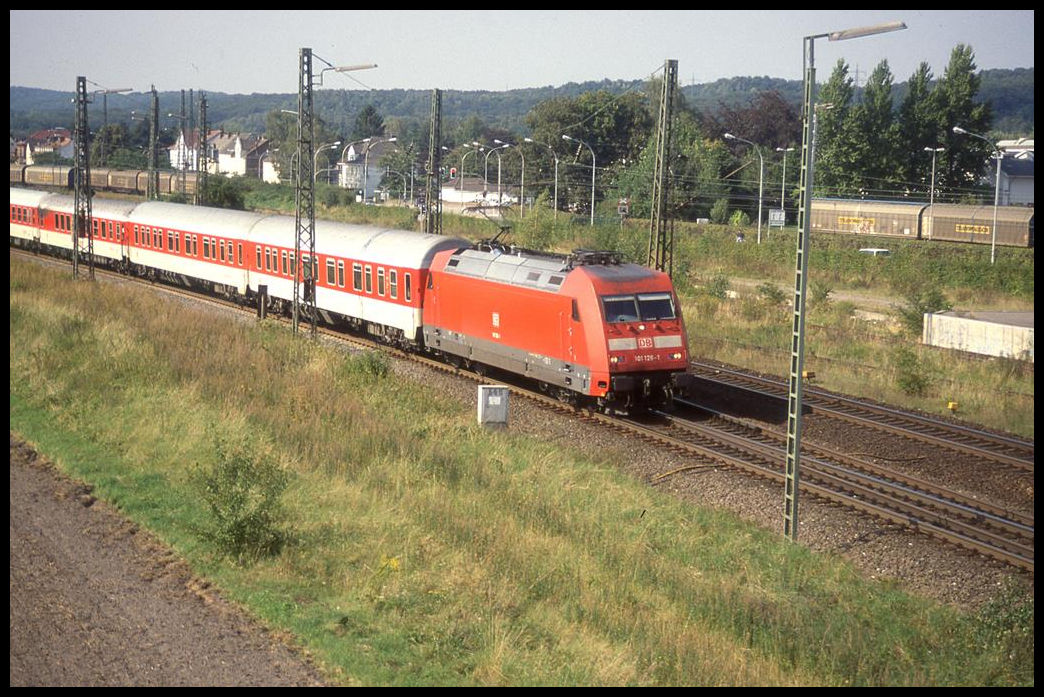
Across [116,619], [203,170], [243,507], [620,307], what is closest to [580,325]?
[620,307]

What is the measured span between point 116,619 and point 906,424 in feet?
55.7

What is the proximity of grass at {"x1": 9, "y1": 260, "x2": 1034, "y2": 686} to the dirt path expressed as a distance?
359 millimetres

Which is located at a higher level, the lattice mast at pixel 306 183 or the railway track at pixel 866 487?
the lattice mast at pixel 306 183

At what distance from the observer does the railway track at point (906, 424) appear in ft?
67.4

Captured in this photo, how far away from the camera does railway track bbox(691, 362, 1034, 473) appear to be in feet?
67.4

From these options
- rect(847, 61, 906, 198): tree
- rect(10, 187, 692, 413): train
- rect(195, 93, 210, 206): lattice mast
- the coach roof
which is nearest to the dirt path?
rect(10, 187, 692, 413): train

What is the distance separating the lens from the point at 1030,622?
1241 cm

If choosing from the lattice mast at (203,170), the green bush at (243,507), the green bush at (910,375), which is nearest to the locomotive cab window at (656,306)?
the green bush at (910,375)

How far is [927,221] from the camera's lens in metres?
64.1

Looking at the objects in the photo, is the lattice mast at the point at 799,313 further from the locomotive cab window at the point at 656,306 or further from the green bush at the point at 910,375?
the green bush at the point at 910,375

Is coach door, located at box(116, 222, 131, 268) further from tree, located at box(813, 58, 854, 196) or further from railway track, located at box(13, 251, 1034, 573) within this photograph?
tree, located at box(813, 58, 854, 196)

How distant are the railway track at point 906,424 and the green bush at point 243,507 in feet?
42.0

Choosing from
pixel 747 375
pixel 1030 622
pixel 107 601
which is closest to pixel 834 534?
pixel 1030 622
